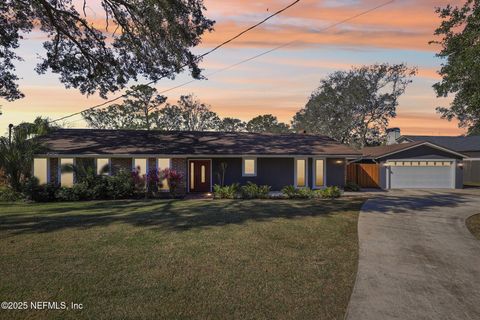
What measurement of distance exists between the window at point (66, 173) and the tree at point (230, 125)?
53163mm

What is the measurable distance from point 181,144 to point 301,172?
28.0 ft

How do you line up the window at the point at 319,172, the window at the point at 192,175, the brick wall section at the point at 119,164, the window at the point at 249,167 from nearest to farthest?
the brick wall section at the point at 119,164
the window at the point at 192,175
the window at the point at 249,167
the window at the point at 319,172

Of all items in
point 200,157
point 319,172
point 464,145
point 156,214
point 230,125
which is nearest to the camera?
point 156,214

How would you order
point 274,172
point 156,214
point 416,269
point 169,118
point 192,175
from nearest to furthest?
1. point 416,269
2. point 156,214
3. point 192,175
4. point 274,172
5. point 169,118

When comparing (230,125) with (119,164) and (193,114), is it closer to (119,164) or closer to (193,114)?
(193,114)

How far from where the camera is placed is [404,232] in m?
10.4

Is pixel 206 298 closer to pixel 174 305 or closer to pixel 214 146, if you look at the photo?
pixel 174 305

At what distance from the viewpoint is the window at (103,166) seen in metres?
20.8

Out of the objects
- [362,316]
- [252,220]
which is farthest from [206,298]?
[252,220]

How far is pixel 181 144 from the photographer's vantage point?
2320cm

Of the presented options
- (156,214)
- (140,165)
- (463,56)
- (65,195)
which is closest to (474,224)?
(463,56)

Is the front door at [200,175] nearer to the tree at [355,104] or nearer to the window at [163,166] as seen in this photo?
the window at [163,166]

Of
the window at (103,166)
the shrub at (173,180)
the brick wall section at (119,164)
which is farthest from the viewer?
the brick wall section at (119,164)

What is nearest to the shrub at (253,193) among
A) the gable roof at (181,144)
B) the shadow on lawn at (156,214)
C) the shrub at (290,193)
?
the shrub at (290,193)
